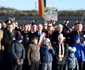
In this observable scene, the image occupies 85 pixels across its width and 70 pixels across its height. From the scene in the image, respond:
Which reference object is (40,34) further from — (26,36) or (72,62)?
(72,62)

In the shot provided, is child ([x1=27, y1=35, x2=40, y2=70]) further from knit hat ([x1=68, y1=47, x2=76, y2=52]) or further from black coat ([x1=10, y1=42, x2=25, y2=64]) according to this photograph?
knit hat ([x1=68, y1=47, x2=76, y2=52])

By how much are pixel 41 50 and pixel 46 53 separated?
20cm

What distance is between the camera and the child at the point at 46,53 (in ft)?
38.1

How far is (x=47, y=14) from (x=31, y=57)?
11.3 ft

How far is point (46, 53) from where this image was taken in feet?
38.2

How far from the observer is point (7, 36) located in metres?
11.7

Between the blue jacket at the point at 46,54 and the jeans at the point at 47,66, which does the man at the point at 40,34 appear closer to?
the blue jacket at the point at 46,54

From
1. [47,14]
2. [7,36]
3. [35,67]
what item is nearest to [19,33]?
[7,36]

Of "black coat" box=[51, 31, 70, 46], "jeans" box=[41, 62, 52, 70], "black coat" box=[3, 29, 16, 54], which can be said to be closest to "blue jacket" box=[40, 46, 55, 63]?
"jeans" box=[41, 62, 52, 70]

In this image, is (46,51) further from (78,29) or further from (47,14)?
(47,14)

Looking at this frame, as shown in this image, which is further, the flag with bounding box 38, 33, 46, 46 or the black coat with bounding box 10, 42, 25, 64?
the flag with bounding box 38, 33, 46, 46

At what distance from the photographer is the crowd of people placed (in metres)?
11.4

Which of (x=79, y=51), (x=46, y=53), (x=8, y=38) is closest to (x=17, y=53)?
(x=8, y=38)

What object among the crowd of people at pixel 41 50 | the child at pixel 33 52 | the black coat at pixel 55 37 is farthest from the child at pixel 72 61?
the child at pixel 33 52
